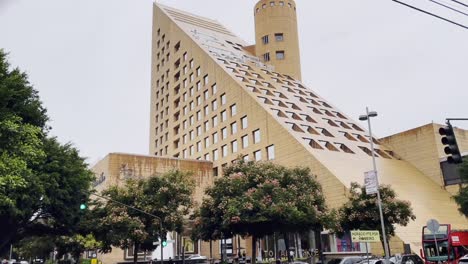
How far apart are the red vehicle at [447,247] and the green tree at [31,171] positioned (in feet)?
85.1

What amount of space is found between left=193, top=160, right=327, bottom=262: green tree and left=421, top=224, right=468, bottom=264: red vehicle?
25.9ft

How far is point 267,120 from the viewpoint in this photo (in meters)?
58.3

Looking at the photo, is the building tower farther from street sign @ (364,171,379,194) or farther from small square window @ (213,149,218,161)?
street sign @ (364,171,379,194)

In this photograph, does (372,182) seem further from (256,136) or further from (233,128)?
(233,128)

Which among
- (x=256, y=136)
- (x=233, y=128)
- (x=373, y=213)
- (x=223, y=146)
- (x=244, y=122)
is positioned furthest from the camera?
(x=223, y=146)

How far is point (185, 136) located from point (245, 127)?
19.9 meters

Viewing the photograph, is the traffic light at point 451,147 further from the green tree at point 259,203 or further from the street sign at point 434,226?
the green tree at point 259,203

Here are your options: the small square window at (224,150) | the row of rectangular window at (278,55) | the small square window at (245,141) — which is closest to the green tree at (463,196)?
the small square window at (245,141)

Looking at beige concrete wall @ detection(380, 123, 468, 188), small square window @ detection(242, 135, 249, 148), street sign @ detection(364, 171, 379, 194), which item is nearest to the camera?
street sign @ detection(364, 171, 379, 194)

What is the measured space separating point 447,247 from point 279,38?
212ft

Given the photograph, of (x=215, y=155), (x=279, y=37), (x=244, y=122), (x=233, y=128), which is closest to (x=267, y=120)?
(x=244, y=122)

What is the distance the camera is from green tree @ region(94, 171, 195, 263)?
35.4 metres

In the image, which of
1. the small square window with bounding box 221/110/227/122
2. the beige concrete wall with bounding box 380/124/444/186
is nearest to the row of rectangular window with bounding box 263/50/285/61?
the small square window with bounding box 221/110/227/122

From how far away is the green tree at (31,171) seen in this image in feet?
79.4
